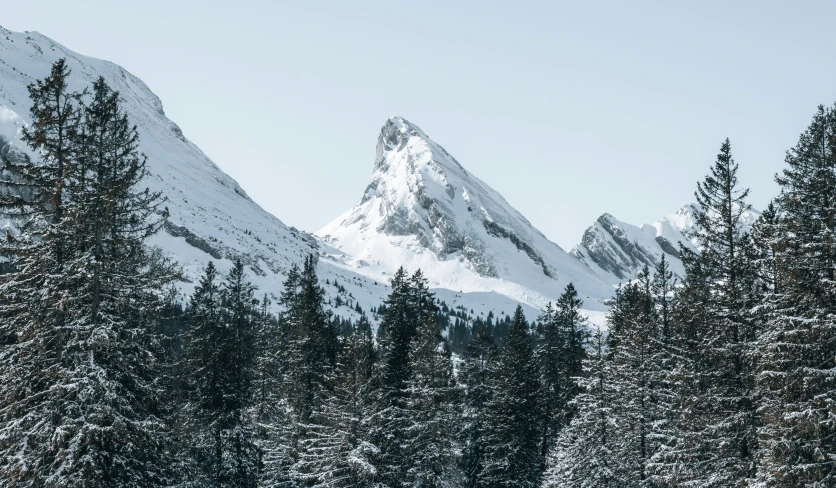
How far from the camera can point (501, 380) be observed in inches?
1966

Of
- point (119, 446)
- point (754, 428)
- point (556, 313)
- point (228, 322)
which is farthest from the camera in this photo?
point (556, 313)

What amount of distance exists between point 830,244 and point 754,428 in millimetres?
7244

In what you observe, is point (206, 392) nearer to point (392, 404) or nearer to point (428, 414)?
point (392, 404)

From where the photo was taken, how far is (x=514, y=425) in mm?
46812

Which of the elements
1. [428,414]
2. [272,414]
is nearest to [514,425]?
[428,414]

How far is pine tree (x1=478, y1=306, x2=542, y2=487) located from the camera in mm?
46594

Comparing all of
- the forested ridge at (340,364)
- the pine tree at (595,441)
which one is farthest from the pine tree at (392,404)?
the pine tree at (595,441)

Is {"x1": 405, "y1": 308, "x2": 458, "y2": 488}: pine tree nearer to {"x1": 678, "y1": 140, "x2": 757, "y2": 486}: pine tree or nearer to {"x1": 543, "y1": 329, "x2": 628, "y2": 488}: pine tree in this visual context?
{"x1": 543, "y1": 329, "x2": 628, "y2": 488}: pine tree

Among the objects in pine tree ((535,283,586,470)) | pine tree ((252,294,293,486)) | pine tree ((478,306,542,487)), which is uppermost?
pine tree ((535,283,586,470))

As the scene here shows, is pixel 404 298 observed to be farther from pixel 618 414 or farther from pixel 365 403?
pixel 618 414

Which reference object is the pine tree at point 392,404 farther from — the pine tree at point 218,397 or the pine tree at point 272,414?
the pine tree at point 218,397

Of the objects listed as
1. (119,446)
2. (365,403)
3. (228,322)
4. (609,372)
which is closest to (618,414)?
(609,372)

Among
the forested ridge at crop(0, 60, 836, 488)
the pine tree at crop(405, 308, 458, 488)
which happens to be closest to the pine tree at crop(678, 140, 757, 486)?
Answer: the forested ridge at crop(0, 60, 836, 488)

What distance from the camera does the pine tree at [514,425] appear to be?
46.6 m
